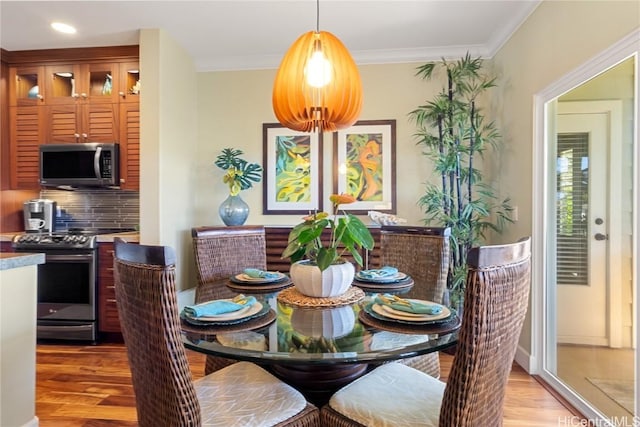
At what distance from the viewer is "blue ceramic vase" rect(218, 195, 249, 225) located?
10.9ft

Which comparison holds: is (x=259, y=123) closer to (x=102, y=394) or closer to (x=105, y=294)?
(x=105, y=294)

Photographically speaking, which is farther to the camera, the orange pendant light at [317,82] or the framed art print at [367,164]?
the framed art print at [367,164]

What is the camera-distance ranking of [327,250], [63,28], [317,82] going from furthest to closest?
[63,28]
[317,82]
[327,250]

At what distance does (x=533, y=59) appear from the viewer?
2598 millimetres

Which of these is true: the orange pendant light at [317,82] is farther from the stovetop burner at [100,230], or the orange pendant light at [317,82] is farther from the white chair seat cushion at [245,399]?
the stovetop burner at [100,230]

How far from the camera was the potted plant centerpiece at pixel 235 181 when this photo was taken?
332cm

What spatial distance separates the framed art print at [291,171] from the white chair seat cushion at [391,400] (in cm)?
235

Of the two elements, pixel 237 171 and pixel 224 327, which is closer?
pixel 224 327

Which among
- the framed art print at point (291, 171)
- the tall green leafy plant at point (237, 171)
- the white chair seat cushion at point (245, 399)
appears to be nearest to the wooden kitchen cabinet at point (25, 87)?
the tall green leafy plant at point (237, 171)

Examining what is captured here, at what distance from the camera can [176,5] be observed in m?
2.66

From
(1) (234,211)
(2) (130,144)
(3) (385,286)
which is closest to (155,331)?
(3) (385,286)

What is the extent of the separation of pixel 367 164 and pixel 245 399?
8.71 feet

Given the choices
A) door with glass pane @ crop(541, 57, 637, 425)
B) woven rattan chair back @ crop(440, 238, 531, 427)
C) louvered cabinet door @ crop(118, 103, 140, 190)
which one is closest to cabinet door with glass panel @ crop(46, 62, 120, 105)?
louvered cabinet door @ crop(118, 103, 140, 190)

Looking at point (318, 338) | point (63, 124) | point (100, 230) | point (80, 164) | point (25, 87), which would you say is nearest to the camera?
point (318, 338)
